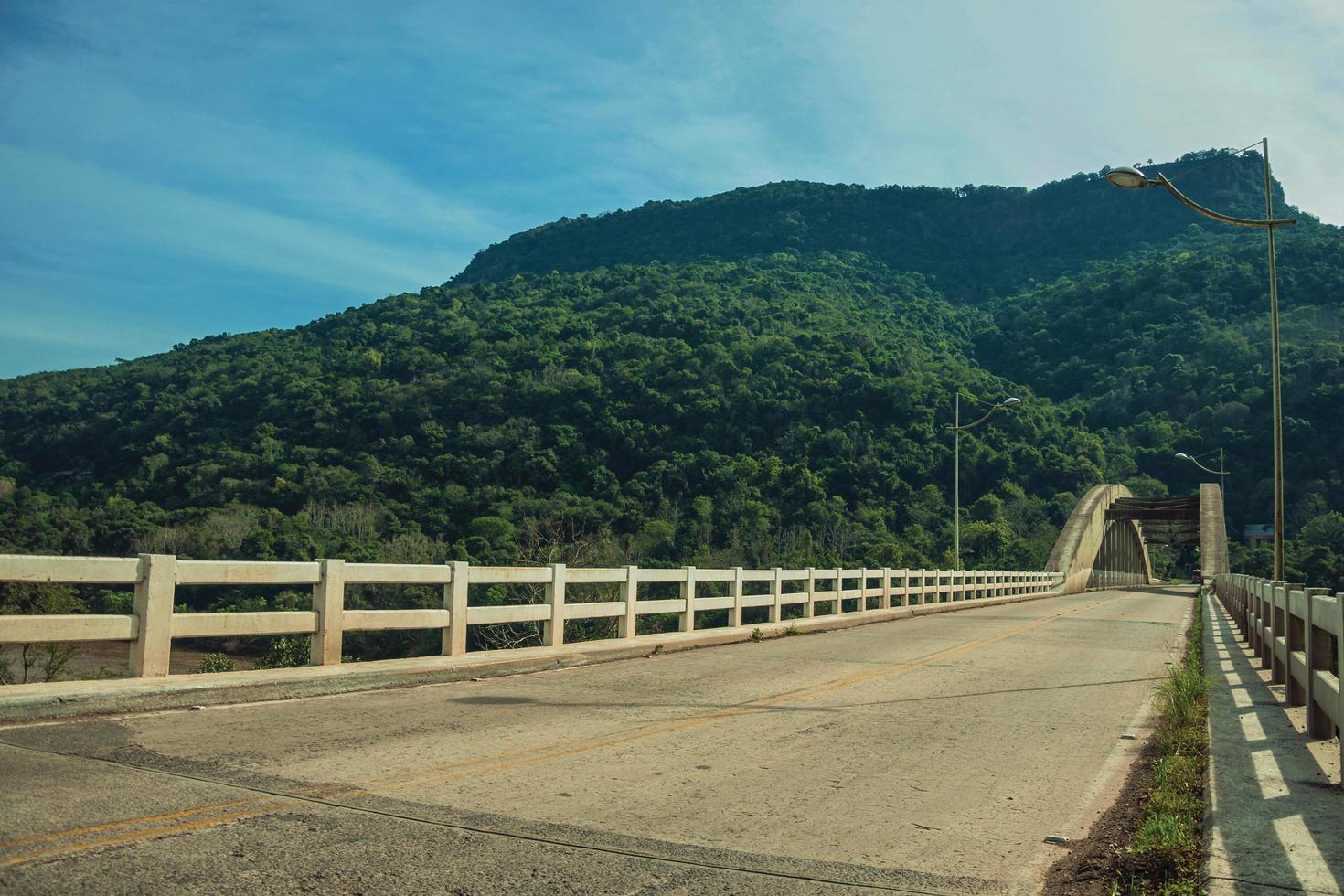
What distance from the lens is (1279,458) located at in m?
21.3

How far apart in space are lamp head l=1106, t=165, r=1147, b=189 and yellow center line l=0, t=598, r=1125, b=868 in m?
9.38

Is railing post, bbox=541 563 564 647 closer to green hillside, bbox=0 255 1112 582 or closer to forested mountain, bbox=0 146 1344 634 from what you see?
forested mountain, bbox=0 146 1344 634

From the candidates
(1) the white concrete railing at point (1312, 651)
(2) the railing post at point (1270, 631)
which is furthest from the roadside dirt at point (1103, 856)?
(2) the railing post at point (1270, 631)

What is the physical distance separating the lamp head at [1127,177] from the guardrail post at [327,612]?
42.7 feet

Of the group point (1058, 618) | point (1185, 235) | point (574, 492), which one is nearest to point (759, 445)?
point (574, 492)

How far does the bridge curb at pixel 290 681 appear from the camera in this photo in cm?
843

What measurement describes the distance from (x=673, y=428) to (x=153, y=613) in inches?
3728

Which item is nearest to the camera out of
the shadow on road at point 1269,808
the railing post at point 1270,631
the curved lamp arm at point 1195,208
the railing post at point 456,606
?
the shadow on road at point 1269,808

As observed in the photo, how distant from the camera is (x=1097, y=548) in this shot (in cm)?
7319

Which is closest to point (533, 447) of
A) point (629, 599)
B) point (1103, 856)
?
point (629, 599)

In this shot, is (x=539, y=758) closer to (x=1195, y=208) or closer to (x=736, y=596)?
(x=736, y=596)

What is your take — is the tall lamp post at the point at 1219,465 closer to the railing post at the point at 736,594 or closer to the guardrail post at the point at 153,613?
the railing post at the point at 736,594

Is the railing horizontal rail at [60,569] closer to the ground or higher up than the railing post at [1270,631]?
higher up

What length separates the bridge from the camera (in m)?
4.93
